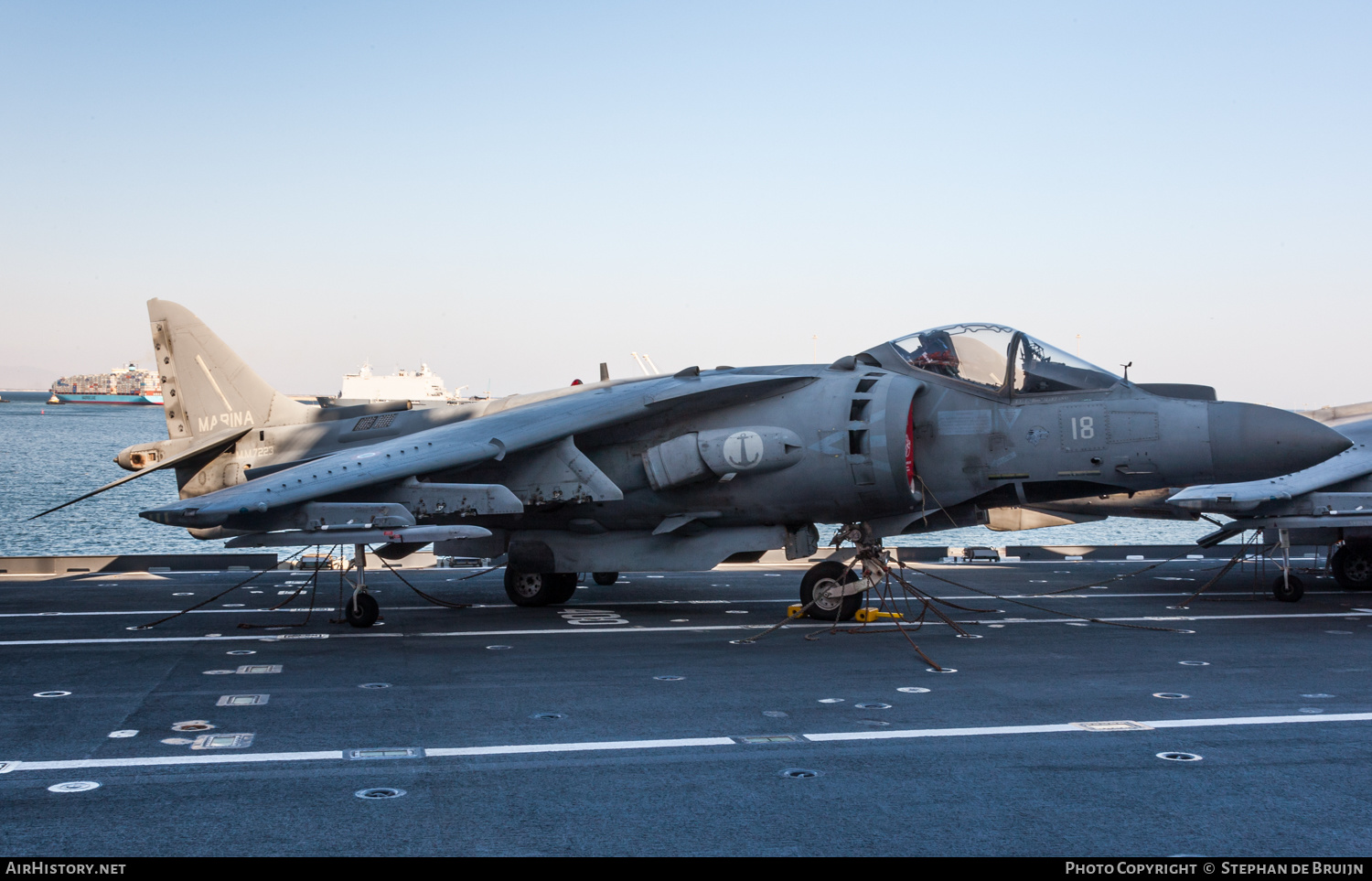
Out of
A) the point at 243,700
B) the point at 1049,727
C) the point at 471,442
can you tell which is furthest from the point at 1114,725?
the point at 471,442

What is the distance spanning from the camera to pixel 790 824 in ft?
16.7

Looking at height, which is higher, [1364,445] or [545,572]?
[1364,445]

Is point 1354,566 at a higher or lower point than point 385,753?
lower

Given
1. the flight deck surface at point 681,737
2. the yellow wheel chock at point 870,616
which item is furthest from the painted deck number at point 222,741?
the yellow wheel chock at point 870,616

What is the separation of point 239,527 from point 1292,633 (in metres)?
11.9

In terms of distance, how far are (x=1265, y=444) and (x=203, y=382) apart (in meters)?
14.3

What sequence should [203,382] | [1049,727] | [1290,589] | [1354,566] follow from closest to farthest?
[1049,727] < [1290,589] < [203,382] < [1354,566]

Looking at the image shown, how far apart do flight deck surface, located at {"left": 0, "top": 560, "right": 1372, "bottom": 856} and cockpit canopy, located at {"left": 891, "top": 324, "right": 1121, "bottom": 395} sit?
2.88m

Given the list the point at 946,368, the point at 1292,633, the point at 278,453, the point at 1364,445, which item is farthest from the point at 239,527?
the point at 1364,445

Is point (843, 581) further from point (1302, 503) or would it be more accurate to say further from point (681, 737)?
point (1302, 503)

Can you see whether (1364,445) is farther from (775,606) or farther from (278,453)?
(278,453)

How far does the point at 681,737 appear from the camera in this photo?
22.8 ft

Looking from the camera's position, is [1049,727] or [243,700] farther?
[243,700]

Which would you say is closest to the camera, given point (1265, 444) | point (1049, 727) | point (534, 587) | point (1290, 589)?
point (1049, 727)
